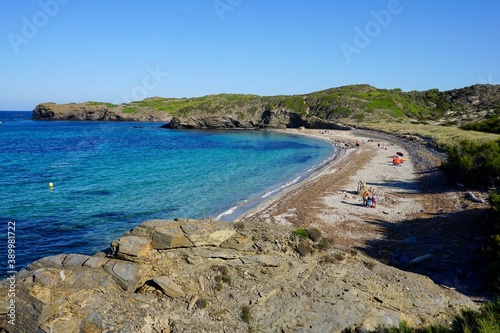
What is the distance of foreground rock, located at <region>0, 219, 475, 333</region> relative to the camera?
891 centimetres

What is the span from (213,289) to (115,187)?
23.1m

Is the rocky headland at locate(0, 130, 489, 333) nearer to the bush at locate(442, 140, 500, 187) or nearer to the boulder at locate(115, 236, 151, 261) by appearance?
the boulder at locate(115, 236, 151, 261)

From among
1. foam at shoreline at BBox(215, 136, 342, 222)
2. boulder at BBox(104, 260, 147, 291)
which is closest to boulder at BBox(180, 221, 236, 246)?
boulder at BBox(104, 260, 147, 291)

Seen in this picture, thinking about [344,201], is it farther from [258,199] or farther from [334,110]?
[334,110]

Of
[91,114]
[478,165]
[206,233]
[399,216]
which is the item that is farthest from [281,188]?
[91,114]

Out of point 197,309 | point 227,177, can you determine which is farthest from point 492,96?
point 197,309

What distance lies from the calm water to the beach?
12.1 ft

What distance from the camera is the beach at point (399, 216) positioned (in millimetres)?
14581

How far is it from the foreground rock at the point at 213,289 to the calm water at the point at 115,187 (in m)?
7.83

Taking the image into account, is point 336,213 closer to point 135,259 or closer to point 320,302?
point 320,302

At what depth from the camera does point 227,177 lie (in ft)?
120

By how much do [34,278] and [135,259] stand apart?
8.74 feet

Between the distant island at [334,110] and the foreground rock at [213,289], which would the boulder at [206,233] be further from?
the distant island at [334,110]

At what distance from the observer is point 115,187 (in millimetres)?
30719
